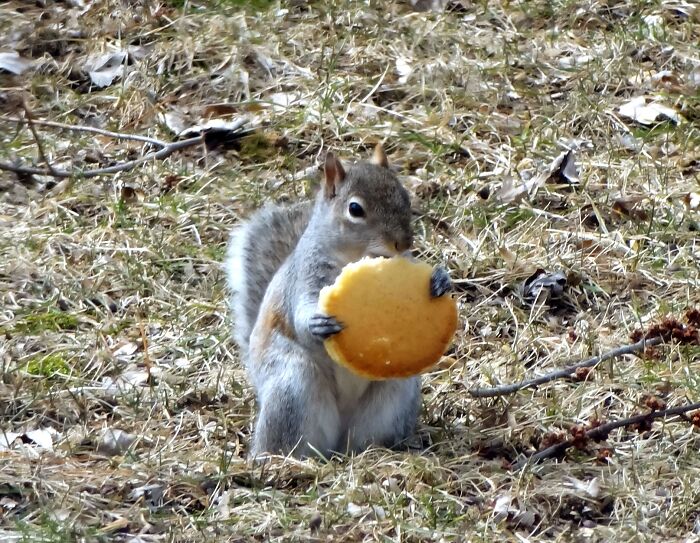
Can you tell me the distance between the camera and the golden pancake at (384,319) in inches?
124

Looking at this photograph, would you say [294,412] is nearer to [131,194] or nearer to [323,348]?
[323,348]

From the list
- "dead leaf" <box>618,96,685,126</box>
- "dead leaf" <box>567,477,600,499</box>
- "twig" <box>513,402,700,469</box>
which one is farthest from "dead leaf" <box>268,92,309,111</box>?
"dead leaf" <box>567,477,600,499</box>

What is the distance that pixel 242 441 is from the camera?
350 cm

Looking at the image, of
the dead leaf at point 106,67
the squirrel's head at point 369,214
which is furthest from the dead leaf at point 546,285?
the dead leaf at point 106,67

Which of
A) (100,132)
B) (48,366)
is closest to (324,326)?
(48,366)

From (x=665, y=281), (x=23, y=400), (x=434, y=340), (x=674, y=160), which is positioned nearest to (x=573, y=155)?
(x=674, y=160)

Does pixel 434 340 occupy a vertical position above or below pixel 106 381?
above

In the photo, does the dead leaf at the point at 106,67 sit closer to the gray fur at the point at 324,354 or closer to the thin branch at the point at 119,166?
the thin branch at the point at 119,166

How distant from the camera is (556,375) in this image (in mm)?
3553

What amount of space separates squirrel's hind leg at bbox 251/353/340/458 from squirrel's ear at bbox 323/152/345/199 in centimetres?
45

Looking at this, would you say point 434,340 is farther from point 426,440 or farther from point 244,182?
point 244,182

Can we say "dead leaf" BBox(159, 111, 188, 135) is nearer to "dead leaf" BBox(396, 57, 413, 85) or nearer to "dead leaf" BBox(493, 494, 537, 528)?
"dead leaf" BBox(396, 57, 413, 85)

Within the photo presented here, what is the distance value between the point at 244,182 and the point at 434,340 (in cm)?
182

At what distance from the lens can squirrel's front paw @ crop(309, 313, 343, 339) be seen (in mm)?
3148
